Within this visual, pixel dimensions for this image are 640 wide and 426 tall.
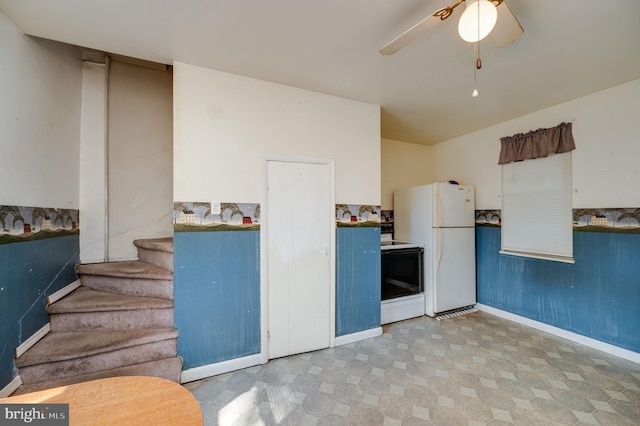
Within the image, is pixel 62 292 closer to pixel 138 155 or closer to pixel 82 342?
pixel 82 342

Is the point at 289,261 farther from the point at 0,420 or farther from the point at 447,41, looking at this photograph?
the point at 447,41

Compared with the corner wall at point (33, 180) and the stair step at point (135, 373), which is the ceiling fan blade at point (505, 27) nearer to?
the corner wall at point (33, 180)

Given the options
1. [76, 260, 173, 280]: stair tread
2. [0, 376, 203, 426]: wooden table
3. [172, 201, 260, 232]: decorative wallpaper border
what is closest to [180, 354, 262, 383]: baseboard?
[76, 260, 173, 280]: stair tread

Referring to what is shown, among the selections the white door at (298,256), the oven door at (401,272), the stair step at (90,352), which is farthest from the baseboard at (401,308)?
the stair step at (90,352)

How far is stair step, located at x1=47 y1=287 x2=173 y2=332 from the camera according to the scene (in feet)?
6.47

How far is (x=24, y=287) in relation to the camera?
1729mm

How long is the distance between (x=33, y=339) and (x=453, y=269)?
4167mm

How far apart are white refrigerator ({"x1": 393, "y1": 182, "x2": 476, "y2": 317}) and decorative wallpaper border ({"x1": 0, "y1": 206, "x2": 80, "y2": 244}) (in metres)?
3.82

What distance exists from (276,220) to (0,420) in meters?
1.80

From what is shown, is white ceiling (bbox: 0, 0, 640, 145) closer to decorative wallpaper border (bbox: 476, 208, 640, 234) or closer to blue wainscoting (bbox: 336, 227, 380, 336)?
decorative wallpaper border (bbox: 476, 208, 640, 234)

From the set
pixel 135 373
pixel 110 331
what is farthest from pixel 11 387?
pixel 135 373

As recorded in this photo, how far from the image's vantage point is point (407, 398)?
1855 millimetres

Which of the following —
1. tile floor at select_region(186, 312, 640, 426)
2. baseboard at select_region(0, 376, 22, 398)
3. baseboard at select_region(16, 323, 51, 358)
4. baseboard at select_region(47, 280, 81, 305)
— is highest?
baseboard at select_region(47, 280, 81, 305)

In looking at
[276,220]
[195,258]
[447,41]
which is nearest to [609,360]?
[447,41]
